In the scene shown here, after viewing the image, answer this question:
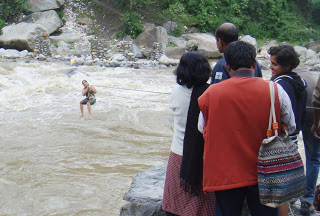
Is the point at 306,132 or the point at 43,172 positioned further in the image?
the point at 43,172

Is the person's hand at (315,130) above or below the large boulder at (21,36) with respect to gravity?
below

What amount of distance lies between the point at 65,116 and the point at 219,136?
7.23m

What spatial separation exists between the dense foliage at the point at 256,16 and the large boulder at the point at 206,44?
1.81 metres

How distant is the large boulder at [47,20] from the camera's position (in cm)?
2048

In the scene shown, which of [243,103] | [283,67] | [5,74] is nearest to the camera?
[243,103]

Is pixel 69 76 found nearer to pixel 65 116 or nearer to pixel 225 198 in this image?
pixel 65 116

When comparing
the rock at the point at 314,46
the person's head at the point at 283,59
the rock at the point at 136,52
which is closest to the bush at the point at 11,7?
the rock at the point at 136,52

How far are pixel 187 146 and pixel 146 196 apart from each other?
0.98 m

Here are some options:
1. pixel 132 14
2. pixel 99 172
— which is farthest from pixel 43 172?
pixel 132 14

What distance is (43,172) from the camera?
561 centimetres

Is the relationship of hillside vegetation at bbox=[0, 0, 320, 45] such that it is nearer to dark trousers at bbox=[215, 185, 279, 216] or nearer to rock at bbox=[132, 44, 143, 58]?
rock at bbox=[132, 44, 143, 58]

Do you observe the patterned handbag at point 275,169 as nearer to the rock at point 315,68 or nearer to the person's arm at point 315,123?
the person's arm at point 315,123

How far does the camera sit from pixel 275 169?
202cm

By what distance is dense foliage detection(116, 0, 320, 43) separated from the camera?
2367 centimetres
